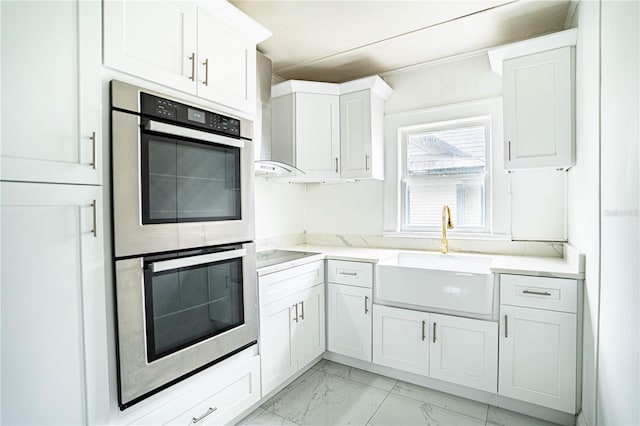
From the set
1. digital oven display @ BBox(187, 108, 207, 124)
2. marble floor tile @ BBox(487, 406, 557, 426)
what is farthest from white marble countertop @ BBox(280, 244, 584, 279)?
digital oven display @ BBox(187, 108, 207, 124)

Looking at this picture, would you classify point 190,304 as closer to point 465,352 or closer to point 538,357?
point 465,352

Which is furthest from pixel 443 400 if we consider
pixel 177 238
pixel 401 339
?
pixel 177 238

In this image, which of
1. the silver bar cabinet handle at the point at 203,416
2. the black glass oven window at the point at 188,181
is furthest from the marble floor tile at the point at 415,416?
the black glass oven window at the point at 188,181

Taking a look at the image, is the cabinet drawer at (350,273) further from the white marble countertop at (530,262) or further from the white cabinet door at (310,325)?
the white cabinet door at (310,325)

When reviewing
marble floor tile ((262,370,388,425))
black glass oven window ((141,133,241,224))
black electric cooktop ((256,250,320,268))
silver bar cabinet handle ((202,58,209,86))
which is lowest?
marble floor tile ((262,370,388,425))

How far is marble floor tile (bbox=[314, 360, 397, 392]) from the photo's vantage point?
2373 mm

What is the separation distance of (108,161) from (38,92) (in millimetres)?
296

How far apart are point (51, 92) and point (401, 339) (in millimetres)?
2372

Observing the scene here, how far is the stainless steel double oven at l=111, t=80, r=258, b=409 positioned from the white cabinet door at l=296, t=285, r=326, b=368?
52 centimetres

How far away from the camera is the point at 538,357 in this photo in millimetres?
1900

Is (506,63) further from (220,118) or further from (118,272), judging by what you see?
(118,272)

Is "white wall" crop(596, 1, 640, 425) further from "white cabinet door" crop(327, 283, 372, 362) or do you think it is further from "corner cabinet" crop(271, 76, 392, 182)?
"corner cabinet" crop(271, 76, 392, 182)

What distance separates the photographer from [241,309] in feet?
6.07

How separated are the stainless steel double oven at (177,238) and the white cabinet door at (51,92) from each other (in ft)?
0.30
